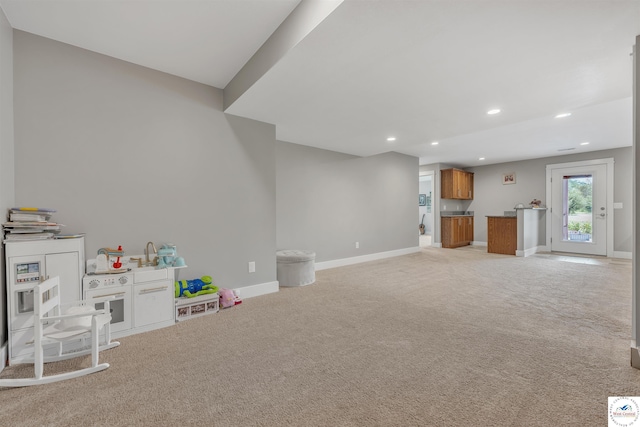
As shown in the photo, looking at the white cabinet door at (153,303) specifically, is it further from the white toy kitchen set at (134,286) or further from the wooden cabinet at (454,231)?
the wooden cabinet at (454,231)

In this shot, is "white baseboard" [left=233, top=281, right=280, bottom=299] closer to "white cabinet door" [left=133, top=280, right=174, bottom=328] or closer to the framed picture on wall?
"white cabinet door" [left=133, top=280, right=174, bottom=328]

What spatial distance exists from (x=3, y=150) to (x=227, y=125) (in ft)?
6.11

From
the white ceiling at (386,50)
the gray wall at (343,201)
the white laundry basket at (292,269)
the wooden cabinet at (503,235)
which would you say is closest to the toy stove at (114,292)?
the white laundry basket at (292,269)

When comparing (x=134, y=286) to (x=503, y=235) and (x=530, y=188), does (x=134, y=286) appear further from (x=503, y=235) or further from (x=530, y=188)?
(x=530, y=188)

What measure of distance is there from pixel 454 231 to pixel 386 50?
6.90 m

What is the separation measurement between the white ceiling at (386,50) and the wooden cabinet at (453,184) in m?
4.45

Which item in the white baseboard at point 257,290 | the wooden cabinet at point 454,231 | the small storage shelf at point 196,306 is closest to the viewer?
the small storage shelf at point 196,306

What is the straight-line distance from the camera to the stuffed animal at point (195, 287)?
2.77 m

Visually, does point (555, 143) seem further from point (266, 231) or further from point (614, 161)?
point (266, 231)

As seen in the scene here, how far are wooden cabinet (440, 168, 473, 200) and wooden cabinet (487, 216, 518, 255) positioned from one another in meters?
1.27

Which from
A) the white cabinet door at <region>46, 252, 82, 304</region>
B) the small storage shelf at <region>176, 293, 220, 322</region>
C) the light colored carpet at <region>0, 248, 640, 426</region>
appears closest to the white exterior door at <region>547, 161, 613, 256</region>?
the light colored carpet at <region>0, 248, 640, 426</region>

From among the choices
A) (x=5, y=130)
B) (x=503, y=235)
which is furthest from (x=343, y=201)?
(x=5, y=130)

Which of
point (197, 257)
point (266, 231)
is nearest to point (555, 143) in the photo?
point (266, 231)

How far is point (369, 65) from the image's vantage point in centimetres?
221
